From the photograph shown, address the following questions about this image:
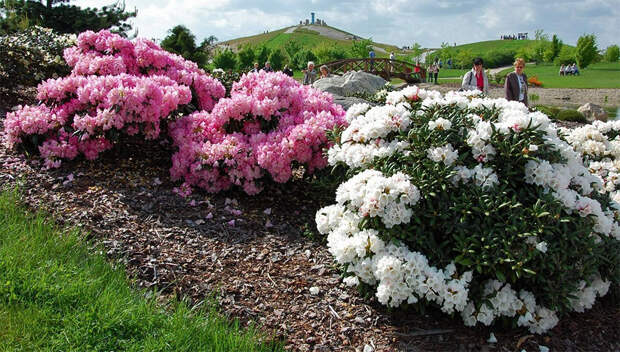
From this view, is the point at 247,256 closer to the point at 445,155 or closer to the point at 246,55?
the point at 445,155

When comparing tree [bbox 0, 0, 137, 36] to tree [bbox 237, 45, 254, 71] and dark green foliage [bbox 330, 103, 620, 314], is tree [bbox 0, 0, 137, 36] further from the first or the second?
tree [bbox 237, 45, 254, 71]

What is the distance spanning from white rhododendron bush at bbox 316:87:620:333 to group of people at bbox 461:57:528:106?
5488mm

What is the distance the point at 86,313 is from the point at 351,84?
486 inches

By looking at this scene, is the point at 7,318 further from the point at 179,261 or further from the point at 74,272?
the point at 179,261

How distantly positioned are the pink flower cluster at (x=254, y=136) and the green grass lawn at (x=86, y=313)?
61.8 inches

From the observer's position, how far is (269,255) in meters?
3.89

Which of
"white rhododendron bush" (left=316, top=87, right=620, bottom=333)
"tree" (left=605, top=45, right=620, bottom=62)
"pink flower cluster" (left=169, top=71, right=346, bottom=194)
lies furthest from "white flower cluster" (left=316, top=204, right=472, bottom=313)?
"tree" (left=605, top=45, right=620, bottom=62)

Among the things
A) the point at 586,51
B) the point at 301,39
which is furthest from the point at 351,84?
the point at 301,39

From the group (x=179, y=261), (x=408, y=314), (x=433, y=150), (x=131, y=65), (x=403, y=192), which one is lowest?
(x=408, y=314)

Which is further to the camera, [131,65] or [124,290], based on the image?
[131,65]

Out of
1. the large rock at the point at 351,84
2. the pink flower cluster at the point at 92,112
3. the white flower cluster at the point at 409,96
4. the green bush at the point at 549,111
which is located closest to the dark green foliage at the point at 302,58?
the large rock at the point at 351,84

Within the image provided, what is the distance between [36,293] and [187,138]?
7.76 ft

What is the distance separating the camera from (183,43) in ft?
93.6

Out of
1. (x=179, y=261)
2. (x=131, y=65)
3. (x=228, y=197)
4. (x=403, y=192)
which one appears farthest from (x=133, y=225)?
(x=131, y=65)
